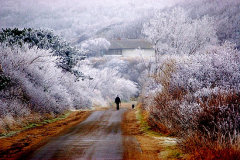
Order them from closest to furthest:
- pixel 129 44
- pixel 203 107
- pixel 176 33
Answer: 1. pixel 203 107
2. pixel 176 33
3. pixel 129 44

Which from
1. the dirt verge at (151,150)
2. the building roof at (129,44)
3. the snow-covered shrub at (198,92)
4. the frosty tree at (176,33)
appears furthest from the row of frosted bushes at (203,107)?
the building roof at (129,44)

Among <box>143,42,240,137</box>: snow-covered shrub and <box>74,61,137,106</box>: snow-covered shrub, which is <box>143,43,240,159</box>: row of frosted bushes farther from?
Result: <box>74,61,137,106</box>: snow-covered shrub

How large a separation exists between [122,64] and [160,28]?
3841 cm

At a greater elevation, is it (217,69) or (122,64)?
(122,64)

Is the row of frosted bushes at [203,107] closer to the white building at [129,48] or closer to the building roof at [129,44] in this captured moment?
the white building at [129,48]

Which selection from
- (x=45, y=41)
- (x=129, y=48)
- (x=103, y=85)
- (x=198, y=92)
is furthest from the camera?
(x=129, y=48)

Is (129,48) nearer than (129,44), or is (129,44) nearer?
(129,48)

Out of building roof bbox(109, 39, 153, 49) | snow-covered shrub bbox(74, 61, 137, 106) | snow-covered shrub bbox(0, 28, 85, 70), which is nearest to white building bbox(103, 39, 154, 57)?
building roof bbox(109, 39, 153, 49)

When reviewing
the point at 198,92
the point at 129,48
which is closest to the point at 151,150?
the point at 198,92

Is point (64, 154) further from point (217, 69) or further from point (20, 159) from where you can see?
point (217, 69)

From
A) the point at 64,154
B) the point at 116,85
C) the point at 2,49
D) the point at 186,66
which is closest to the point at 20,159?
the point at 64,154

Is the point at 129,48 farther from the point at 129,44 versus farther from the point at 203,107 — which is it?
the point at 203,107

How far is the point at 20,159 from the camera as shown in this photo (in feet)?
29.4

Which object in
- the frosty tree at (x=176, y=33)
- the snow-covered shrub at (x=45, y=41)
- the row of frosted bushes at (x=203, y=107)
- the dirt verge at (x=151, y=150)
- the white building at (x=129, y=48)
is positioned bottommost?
the dirt verge at (x=151, y=150)
